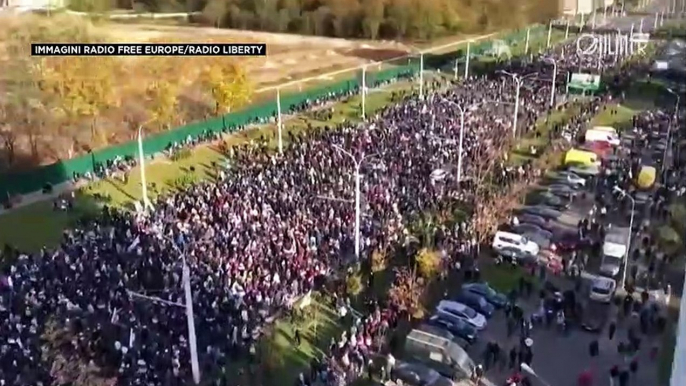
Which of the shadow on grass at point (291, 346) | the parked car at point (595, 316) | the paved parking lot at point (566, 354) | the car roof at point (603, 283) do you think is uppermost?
the car roof at point (603, 283)

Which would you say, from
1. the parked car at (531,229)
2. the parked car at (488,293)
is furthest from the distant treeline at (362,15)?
the parked car at (488,293)

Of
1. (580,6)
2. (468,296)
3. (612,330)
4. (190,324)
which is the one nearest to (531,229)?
(468,296)

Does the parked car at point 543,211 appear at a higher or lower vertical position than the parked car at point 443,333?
lower

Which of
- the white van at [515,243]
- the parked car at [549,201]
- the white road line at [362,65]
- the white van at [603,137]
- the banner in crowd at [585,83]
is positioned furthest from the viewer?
the banner in crowd at [585,83]

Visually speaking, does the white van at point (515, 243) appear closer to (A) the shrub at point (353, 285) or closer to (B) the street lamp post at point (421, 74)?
(A) the shrub at point (353, 285)

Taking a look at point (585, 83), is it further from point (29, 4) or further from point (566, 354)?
point (566, 354)

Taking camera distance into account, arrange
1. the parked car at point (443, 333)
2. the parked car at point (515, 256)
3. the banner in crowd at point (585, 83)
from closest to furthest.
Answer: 1. the parked car at point (443, 333)
2. the parked car at point (515, 256)
3. the banner in crowd at point (585, 83)

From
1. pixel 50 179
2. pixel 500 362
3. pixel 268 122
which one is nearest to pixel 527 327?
pixel 500 362

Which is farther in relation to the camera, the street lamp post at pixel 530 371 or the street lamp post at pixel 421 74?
the street lamp post at pixel 421 74
